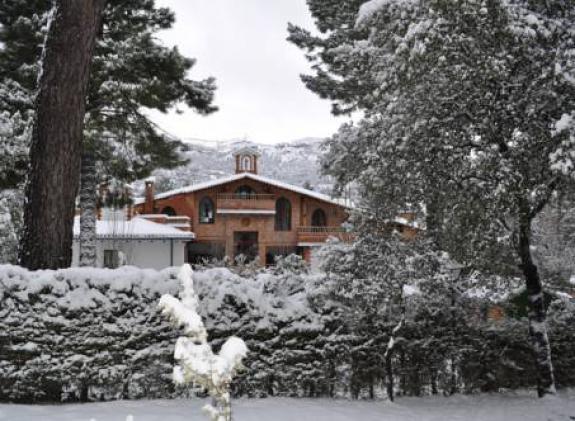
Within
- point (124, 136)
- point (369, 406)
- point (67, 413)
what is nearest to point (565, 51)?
point (369, 406)

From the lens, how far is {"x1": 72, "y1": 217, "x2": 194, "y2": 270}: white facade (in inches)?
1006

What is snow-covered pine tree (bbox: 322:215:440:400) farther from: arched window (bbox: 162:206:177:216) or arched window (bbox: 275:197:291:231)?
arched window (bbox: 162:206:177:216)

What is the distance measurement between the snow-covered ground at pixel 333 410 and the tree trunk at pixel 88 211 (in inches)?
313

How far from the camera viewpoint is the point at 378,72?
756 cm

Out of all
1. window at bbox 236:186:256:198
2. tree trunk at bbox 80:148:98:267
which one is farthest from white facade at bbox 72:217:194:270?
tree trunk at bbox 80:148:98:267

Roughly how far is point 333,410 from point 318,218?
28.9m

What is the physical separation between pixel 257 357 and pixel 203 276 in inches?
50.8

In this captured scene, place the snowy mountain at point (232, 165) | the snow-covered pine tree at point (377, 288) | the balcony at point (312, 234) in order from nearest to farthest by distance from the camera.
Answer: the snow-covered pine tree at point (377, 288)
the balcony at point (312, 234)
the snowy mountain at point (232, 165)

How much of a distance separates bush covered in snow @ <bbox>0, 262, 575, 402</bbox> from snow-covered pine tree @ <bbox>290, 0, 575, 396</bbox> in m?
0.85

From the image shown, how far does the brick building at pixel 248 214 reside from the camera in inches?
1293

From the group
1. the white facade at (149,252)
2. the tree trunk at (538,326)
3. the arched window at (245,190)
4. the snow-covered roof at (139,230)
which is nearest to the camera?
the tree trunk at (538,326)

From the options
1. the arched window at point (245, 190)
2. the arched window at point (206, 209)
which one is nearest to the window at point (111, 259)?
the arched window at point (206, 209)

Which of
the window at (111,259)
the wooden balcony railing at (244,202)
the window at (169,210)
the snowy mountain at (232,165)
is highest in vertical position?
the snowy mountain at (232,165)

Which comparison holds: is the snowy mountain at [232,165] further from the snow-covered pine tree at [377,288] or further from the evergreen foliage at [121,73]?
the snow-covered pine tree at [377,288]
